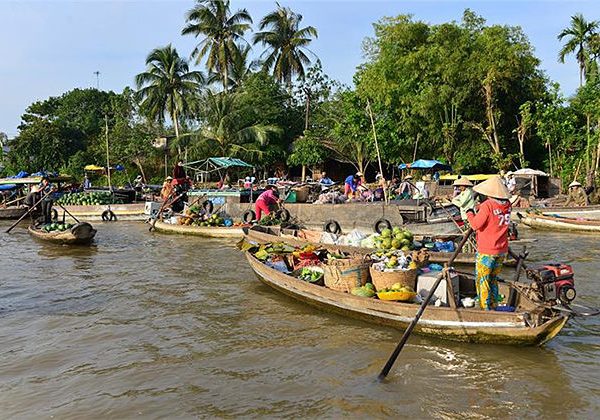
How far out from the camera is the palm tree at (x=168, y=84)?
110ft

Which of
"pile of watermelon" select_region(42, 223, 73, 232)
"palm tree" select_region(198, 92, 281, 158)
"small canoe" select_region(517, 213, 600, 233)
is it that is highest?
"palm tree" select_region(198, 92, 281, 158)

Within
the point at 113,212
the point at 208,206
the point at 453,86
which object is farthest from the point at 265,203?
the point at 453,86

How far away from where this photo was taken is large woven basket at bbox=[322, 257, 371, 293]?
6926 millimetres

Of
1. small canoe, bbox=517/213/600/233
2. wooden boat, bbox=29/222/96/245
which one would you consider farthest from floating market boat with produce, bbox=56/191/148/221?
small canoe, bbox=517/213/600/233

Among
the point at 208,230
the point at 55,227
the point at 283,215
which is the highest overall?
the point at 283,215

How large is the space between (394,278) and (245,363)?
2.02 m

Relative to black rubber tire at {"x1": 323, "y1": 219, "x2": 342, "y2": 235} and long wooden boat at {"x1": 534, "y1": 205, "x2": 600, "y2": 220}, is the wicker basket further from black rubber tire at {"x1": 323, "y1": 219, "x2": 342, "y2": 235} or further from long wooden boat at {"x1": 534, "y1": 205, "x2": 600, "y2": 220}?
long wooden boat at {"x1": 534, "y1": 205, "x2": 600, "y2": 220}

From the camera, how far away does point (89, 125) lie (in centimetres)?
4325

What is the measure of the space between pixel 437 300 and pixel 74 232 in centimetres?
1040

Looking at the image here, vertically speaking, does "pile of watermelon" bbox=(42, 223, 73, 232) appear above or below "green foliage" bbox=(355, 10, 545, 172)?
below

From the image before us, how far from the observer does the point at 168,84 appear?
33750 millimetres

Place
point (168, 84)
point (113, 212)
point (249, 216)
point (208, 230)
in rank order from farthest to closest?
point (168, 84) → point (113, 212) → point (249, 216) → point (208, 230)

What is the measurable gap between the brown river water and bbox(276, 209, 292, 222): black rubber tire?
5333 mm

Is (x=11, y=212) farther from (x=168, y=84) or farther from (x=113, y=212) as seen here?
(x=168, y=84)
